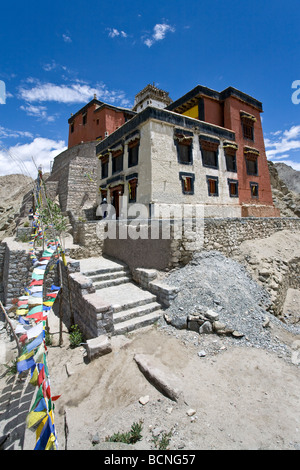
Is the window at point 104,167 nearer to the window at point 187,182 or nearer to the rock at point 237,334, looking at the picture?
the window at point 187,182

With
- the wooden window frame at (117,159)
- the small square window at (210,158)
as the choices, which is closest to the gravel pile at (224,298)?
the small square window at (210,158)

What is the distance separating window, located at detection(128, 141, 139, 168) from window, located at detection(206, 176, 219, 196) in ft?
18.4

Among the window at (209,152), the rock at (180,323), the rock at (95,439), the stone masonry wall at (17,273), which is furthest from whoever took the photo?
the window at (209,152)

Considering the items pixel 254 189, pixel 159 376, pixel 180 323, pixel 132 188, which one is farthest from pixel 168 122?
pixel 159 376

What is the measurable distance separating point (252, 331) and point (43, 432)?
524cm

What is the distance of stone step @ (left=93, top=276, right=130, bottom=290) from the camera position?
847cm

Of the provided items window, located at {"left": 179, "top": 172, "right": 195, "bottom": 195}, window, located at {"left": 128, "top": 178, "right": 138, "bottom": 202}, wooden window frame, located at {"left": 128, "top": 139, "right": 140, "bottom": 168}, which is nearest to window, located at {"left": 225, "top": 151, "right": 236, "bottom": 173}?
window, located at {"left": 179, "top": 172, "right": 195, "bottom": 195}

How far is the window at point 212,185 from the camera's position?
1708 centimetres

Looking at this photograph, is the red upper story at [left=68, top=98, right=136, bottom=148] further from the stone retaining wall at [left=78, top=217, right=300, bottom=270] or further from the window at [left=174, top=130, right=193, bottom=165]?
the stone retaining wall at [left=78, top=217, right=300, bottom=270]

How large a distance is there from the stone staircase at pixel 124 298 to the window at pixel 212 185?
34.0ft

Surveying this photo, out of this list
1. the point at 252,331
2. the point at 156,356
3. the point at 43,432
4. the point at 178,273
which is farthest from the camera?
the point at 178,273

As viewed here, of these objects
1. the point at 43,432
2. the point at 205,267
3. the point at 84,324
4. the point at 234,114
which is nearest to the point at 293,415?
the point at 43,432

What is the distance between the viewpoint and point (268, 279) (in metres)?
9.23
